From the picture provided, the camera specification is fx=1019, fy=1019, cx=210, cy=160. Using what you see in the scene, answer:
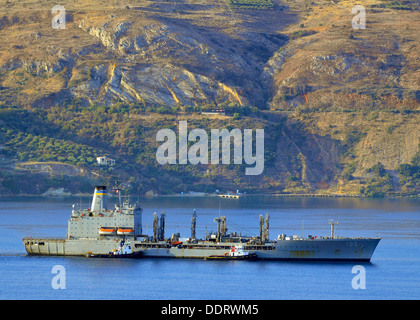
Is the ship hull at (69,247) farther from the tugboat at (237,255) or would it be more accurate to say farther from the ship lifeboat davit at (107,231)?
the tugboat at (237,255)

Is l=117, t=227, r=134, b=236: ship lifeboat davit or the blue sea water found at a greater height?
l=117, t=227, r=134, b=236: ship lifeboat davit

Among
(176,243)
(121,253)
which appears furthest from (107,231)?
(176,243)

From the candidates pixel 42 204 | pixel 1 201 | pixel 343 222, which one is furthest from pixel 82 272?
pixel 1 201

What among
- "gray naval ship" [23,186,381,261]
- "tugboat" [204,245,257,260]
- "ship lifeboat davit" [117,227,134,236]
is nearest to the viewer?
"gray naval ship" [23,186,381,261]

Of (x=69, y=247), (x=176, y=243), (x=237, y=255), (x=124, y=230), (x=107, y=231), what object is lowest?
(x=237, y=255)

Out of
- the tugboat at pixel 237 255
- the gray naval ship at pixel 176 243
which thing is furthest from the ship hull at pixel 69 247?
the tugboat at pixel 237 255

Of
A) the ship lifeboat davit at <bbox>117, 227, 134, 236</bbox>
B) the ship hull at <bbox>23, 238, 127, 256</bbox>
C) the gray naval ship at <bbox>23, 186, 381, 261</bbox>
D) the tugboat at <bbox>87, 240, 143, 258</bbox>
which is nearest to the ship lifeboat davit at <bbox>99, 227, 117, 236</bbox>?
the gray naval ship at <bbox>23, 186, 381, 261</bbox>

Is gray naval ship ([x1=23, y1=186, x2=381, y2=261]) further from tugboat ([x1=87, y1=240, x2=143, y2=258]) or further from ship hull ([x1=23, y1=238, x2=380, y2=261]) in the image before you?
tugboat ([x1=87, y1=240, x2=143, y2=258])

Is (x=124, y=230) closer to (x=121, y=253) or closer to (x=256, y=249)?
(x=121, y=253)
